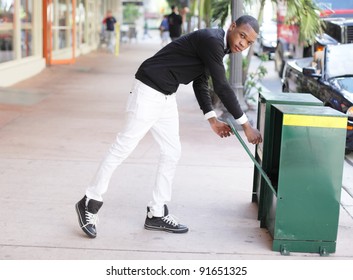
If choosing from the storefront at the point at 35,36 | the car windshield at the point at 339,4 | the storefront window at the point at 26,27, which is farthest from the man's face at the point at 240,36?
the car windshield at the point at 339,4

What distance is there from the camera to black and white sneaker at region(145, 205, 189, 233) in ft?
17.1

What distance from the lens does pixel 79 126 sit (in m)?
9.95

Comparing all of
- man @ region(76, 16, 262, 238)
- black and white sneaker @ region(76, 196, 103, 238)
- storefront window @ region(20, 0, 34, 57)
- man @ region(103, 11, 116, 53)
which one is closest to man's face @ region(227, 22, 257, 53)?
man @ region(76, 16, 262, 238)

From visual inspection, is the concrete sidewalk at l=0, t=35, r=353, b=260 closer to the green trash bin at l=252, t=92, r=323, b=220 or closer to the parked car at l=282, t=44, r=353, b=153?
the green trash bin at l=252, t=92, r=323, b=220

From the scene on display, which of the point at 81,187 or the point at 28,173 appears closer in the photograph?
the point at 81,187

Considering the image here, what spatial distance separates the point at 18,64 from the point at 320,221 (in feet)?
38.7

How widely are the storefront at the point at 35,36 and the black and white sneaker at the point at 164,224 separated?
30.9 ft

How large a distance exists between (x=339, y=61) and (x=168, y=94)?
225 inches

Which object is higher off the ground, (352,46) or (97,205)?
(352,46)

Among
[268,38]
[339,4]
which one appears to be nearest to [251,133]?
[339,4]

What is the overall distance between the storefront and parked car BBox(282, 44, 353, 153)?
6.77 metres
